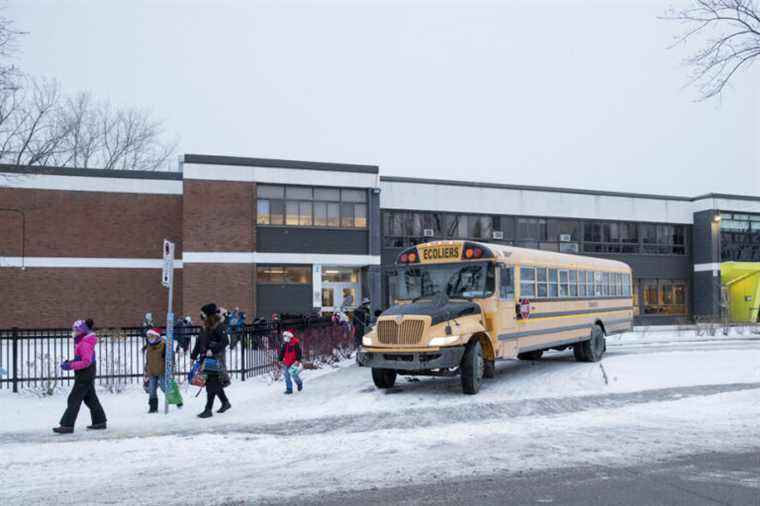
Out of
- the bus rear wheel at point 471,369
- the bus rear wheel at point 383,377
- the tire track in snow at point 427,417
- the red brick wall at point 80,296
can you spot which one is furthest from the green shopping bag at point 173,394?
the red brick wall at point 80,296

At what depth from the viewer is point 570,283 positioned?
18094mm

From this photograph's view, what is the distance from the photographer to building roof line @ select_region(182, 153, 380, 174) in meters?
32.3

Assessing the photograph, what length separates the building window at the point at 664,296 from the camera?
45.1 meters

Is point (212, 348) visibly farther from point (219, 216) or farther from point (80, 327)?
point (219, 216)

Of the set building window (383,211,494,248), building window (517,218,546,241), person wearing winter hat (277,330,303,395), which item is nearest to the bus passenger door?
person wearing winter hat (277,330,303,395)

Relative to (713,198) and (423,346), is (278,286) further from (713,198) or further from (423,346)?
(713,198)

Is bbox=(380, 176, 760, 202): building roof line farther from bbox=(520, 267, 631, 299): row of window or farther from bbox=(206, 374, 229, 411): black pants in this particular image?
bbox=(206, 374, 229, 411): black pants

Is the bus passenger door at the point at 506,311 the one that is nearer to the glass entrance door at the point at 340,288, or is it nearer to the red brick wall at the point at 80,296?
the glass entrance door at the point at 340,288

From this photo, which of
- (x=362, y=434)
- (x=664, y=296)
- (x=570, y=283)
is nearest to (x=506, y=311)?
(x=570, y=283)

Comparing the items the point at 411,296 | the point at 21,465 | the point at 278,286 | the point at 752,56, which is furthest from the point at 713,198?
the point at 21,465

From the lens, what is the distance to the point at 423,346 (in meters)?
12.8

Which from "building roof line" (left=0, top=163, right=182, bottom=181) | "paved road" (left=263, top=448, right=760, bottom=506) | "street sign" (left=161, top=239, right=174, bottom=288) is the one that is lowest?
"paved road" (left=263, top=448, right=760, bottom=506)

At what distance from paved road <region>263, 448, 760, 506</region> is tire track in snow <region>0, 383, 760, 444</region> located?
342 cm

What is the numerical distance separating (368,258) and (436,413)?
23.2m
